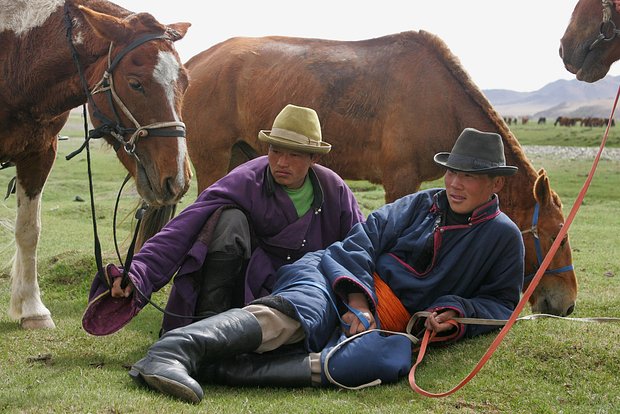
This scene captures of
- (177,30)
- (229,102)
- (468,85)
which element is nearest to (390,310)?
(177,30)

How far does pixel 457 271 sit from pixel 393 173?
3.02 metres

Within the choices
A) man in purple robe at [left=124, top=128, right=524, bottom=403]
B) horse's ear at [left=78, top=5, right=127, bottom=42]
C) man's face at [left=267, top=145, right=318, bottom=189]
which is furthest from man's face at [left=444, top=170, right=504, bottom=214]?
horse's ear at [left=78, top=5, right=127, bottom=42]

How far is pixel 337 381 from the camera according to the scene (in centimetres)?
379

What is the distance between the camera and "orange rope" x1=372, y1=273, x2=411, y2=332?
429 centimetres

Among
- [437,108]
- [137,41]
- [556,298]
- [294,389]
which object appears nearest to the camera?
[294,389]

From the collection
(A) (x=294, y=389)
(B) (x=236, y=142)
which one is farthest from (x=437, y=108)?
(A) (x=294, y=389)

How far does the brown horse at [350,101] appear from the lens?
7.18 meters

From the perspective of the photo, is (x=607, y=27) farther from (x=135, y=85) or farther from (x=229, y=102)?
(x=229, y=102)

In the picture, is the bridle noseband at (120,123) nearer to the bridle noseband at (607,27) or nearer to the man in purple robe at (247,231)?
the man in purple robe at (247,231)

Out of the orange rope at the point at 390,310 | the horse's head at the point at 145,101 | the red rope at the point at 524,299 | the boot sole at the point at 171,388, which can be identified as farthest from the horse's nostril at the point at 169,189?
the red rope at the point at 524,299

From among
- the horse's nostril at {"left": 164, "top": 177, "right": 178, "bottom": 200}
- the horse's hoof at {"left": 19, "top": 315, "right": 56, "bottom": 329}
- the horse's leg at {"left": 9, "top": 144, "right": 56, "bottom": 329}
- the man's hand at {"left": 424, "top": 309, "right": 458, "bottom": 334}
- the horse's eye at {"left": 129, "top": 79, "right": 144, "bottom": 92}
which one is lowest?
the horse's hoof at {"left": 19, "top": 315, "right": 56, "bottom": 329}

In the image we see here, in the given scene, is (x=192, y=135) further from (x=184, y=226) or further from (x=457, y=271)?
(x=457, y=271)

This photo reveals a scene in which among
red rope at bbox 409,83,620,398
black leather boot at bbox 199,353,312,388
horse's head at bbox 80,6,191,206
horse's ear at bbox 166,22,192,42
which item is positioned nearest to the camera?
red rope at bbox 409,83,620,398

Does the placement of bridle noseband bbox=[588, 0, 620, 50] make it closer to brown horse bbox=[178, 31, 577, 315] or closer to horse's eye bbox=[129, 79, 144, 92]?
brown horse bbox=[178, 31, 577, 315]
